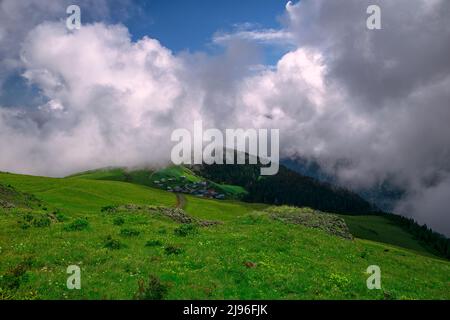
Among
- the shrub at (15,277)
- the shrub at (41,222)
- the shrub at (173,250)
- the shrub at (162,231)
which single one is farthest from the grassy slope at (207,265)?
the shrub at (41,222)

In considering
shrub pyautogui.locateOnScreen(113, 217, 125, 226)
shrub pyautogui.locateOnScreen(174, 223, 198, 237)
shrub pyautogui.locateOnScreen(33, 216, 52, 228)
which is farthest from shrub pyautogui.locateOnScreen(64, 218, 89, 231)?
shrub pyautogui.locateOnScreen(174, 223, 198, 237)

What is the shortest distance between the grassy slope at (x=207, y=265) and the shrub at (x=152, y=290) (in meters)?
0.39

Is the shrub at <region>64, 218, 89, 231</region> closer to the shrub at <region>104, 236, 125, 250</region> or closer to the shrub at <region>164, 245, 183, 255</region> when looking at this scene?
the shrub at <region>104, 236, 125, 250</region>

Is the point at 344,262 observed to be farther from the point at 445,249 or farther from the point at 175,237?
the point at 445,249

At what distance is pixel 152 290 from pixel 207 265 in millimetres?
5608

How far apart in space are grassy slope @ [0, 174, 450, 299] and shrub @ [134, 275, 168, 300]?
1.27 ft

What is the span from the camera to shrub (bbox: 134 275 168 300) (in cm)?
1596

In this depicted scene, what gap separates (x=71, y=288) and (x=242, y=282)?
763 centimetres

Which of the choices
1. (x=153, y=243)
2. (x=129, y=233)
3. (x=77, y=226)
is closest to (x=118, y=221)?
(x=77, y=226)

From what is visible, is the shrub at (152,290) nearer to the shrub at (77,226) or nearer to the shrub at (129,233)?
the shrub at (129,233)

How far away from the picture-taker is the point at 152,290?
16.4 metres

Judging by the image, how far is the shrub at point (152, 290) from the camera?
16.0 metres
